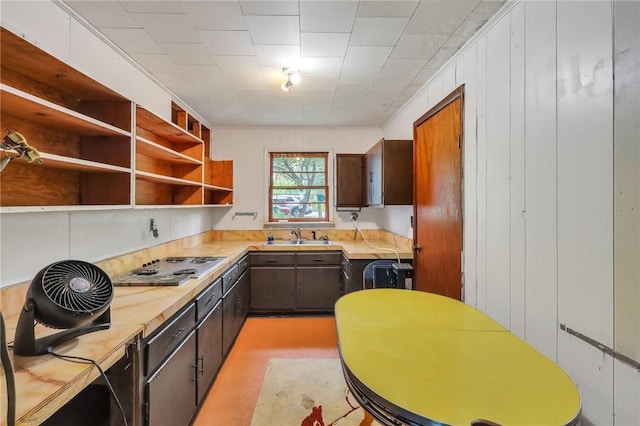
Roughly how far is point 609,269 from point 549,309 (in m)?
0.35

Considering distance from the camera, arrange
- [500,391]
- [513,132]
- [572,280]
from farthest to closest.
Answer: [513,132]
[572,280]
[500,391]

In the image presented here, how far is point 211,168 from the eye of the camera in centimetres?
404

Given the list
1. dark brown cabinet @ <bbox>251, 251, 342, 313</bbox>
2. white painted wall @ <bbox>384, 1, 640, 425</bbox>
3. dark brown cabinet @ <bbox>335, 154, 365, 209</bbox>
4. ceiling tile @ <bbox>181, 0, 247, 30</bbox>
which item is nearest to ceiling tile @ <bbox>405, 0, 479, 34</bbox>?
white painted wall @ <bbox>384, 1, 640, 425</bbox>

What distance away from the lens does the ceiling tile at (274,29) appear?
1.72 meters

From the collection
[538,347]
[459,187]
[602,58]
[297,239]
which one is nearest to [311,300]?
[297,239]

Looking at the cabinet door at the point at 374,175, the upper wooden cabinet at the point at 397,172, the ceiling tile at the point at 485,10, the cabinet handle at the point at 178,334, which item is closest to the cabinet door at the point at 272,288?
the cabinet door at the point at 374,175

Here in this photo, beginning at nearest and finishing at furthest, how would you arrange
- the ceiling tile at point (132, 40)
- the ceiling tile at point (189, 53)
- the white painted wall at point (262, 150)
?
the ceiling tile at point (132, 40) → the ceiling tile at point (189, 53) → the white painted wall at point (262, 150)

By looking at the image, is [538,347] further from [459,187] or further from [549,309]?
[459,187]

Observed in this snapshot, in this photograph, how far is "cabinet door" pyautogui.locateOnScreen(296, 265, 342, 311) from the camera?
3.52m

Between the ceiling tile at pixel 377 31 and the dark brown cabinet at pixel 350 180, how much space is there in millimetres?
1965

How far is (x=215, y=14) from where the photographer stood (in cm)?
168

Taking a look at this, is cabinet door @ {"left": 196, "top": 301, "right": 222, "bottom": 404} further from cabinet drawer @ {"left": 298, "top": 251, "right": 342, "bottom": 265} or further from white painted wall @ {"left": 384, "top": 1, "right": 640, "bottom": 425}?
white painted wall @ {"left": 384, "top": 1, "right": 640, "bottom": 425}

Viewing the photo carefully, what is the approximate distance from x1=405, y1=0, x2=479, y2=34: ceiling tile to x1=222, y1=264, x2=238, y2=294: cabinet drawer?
2371mm

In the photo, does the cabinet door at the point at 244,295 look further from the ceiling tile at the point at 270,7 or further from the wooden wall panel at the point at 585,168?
the wooden wall panel at the point at 585,168
